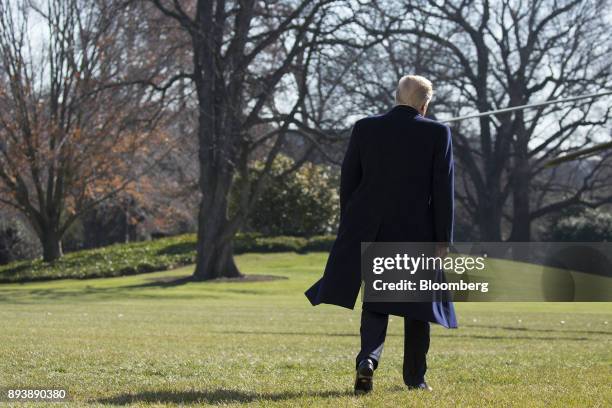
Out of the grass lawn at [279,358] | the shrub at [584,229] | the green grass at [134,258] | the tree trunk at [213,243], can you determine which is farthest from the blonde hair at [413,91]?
the shrub at [584,229]

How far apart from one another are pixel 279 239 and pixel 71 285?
12.6 m

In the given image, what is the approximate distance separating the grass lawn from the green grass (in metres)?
16.8

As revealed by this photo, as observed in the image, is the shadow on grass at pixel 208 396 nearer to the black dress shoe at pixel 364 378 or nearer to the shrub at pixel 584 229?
the black dress shoe at pixel 364 378

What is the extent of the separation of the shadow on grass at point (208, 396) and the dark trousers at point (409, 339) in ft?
1.16

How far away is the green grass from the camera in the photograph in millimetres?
37656

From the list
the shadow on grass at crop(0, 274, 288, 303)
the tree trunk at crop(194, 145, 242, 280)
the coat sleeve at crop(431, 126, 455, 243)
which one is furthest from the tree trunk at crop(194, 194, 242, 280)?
the coat sleeve at crop(431, 126, 455, 243)

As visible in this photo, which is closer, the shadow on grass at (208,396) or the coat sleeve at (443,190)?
the shadow on grass at (208,396)

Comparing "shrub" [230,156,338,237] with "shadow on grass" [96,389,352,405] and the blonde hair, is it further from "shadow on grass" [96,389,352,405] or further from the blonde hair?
"shadow on grass" [96,389,352,405]

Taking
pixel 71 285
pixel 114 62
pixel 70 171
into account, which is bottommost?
pixel 71 285

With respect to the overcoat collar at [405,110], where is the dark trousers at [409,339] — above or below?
below

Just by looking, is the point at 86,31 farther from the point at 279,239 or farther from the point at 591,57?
Answer: the point at 591,57

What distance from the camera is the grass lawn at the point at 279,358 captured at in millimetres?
6305

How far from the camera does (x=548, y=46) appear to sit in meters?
41.7

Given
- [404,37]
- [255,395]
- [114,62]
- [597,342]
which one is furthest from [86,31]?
[255,395]
